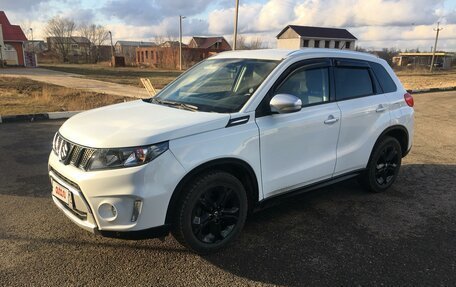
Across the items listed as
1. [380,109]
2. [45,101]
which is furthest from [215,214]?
[45,101]

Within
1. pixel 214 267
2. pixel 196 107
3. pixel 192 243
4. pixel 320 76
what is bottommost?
pixel 214 267

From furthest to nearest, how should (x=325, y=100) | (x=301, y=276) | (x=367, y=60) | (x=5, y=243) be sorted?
(x=367, y=60)
(x=325, y=100)
(x=5, y=243)
(x=301, y=276)

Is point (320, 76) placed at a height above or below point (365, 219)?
above

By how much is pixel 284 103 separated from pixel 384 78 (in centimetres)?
214

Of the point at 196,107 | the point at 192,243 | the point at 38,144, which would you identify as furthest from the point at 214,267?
the point at 38,144

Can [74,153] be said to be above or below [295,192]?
above

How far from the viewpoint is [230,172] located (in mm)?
3430

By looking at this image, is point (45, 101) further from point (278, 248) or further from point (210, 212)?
point (278, 248)

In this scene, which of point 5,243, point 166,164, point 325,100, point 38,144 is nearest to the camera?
point 166,164

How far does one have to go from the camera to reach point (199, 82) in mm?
4219

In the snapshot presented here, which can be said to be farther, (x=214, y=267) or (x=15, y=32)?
(x=15, y=32)

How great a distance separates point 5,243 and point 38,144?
4005 mm

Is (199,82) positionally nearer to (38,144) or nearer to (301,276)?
(301,276)

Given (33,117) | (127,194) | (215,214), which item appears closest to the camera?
(127,194)
